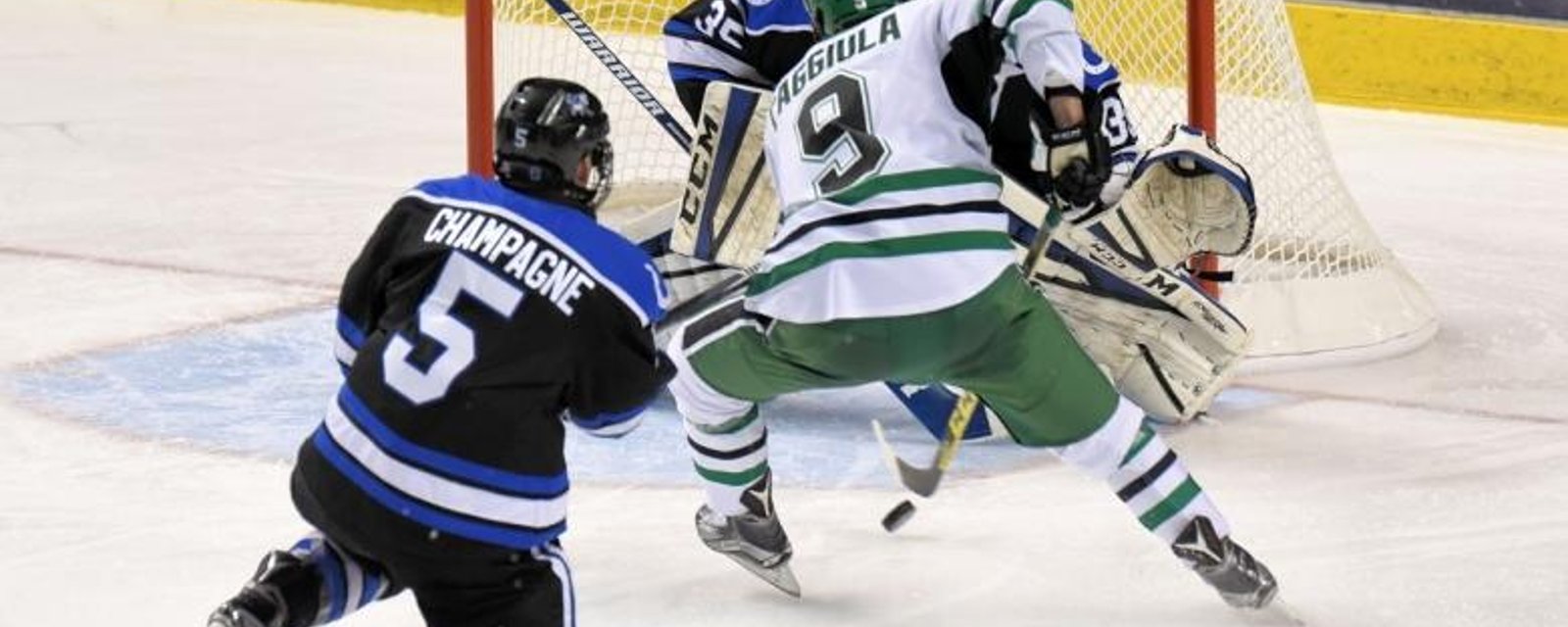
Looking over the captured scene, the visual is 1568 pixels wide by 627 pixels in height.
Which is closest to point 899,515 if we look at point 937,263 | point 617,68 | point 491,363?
point 937,263

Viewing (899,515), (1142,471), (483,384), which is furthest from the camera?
(899,515)

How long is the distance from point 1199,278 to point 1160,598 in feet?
4.02

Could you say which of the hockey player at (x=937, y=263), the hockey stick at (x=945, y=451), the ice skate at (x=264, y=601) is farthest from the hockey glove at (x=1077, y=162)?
the ice skate at (x=264, y=601)

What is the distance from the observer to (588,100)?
8.59 feet

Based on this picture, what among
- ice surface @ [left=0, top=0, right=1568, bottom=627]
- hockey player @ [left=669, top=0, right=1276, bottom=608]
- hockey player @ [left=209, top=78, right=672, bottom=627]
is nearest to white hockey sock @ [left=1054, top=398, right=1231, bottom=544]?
hockey player @ [left=669, top=0, right=1276, bottom=608]

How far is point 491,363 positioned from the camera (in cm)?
250

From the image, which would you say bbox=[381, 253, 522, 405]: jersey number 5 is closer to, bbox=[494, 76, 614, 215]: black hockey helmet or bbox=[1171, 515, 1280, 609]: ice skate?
bbox=[494, 76, 614, 215]: black hockey helmet

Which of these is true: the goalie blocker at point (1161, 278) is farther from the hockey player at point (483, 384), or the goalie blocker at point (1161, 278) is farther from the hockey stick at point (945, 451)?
the hockey player at point (483, 384)

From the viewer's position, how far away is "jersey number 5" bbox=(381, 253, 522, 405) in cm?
249

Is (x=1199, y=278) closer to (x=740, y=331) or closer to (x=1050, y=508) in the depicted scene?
(x=1050, y=508)

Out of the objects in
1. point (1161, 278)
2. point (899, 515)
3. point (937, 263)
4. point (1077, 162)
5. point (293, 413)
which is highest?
point (1077, 162)

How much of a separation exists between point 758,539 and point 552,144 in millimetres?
908

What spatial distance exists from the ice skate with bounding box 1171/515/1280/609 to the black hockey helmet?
965 millimetres

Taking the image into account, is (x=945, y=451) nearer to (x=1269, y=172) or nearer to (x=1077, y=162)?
(x=1077, y=162)
